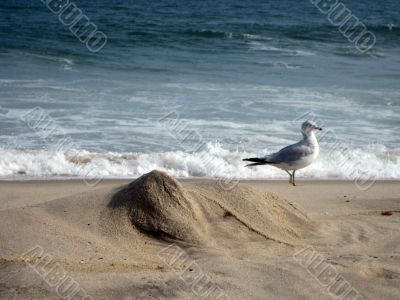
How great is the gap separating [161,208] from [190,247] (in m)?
0.41

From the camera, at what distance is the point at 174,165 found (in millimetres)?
8719

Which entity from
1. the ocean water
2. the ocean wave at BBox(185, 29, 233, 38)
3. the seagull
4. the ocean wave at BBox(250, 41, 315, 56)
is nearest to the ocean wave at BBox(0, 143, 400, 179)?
the ocean water

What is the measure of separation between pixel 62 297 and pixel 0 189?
3.72 metres

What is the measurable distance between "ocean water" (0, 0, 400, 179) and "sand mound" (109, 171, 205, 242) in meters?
3.31

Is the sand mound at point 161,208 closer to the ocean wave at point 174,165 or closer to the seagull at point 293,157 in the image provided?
the seagull at point 293,157

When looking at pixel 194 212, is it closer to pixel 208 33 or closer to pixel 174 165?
pixel 174 165

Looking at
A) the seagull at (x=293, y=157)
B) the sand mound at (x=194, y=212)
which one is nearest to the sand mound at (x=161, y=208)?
the sand mound at (x=194, y=212)

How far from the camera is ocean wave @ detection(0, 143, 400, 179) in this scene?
834 cm

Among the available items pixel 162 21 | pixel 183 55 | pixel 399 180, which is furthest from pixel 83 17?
pixel 399 180

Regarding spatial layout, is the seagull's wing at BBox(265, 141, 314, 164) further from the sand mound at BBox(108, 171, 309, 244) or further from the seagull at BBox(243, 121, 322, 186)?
the sand mound at BBox(108, 171, 309, 244)

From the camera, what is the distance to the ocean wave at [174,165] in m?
8.34

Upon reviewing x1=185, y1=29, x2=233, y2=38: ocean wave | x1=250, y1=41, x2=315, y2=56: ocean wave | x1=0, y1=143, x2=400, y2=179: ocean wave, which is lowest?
x1=250, y1=41, x2=315, y2=56: ocean wave

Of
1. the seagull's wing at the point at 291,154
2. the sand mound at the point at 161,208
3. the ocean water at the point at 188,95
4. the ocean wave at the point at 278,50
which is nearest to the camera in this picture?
the sand mound at the point at 161,208

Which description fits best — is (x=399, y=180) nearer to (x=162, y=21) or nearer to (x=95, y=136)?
(x=95, y=136)
